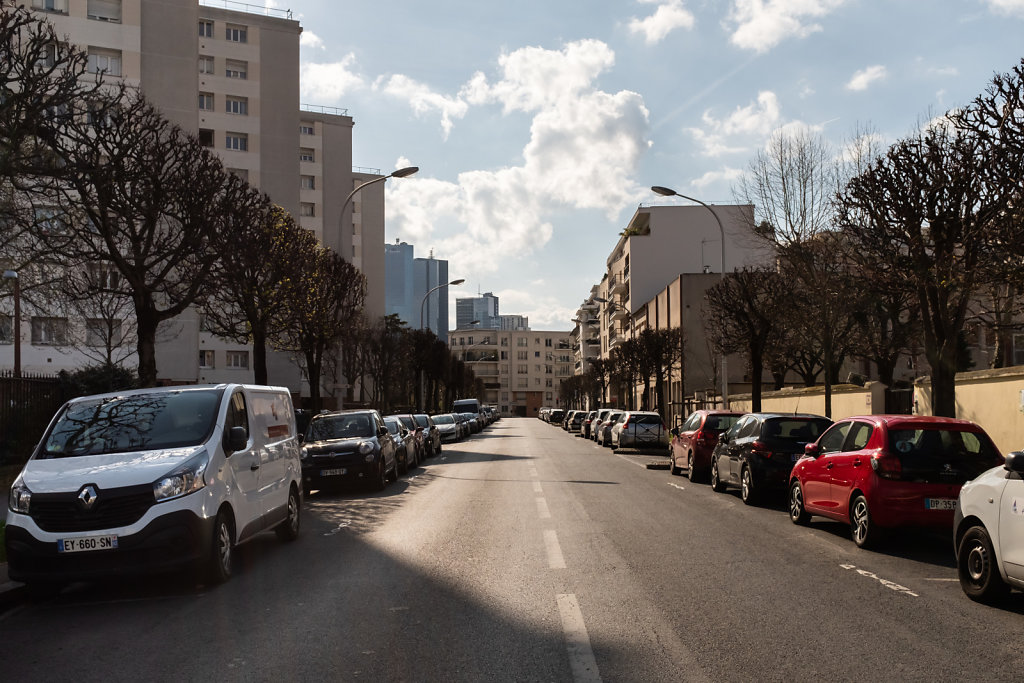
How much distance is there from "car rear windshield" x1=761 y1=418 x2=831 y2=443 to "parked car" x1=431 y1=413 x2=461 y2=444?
30.4 metres

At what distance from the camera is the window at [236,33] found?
Answer: 64.5 metres

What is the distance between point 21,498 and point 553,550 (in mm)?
5280

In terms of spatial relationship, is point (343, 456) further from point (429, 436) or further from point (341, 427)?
point (429, 436)

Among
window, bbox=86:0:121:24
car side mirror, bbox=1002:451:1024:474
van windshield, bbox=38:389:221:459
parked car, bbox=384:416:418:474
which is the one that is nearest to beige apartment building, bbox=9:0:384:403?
window, bbox=86:0:121:24

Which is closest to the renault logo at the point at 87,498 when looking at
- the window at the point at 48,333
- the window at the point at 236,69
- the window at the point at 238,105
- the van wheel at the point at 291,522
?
the van wheel at the point at 291,522

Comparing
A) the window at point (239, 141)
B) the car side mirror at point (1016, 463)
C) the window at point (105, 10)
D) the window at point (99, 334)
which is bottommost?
the car side mirror at point (1016, 463)

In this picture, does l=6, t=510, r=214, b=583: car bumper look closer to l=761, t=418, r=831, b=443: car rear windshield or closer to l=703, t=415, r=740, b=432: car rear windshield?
l=761, t=418, r=831, b=443: car rear windshield

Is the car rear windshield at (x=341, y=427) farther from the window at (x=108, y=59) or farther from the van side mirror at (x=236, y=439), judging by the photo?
the window at (x=108, y=59)

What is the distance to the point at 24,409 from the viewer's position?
22.6 metres

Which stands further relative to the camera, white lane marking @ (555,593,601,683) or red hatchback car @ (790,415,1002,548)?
red hatchback car @ (790,415,1002,548)

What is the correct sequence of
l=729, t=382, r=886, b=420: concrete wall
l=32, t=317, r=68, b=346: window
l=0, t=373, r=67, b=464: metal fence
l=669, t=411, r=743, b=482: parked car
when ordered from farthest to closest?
l=32, t=317, r=68, b=346: window
l=729, t=382, r=886, b=420: concrete wall
l=0, t=373, r=67, b=464: metal fence
l=669, t=411, r=743, b=482: parked car

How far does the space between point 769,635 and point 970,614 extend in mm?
1918

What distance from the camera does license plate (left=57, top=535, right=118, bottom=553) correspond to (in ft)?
25.5

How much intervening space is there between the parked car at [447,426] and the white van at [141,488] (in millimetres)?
35421
